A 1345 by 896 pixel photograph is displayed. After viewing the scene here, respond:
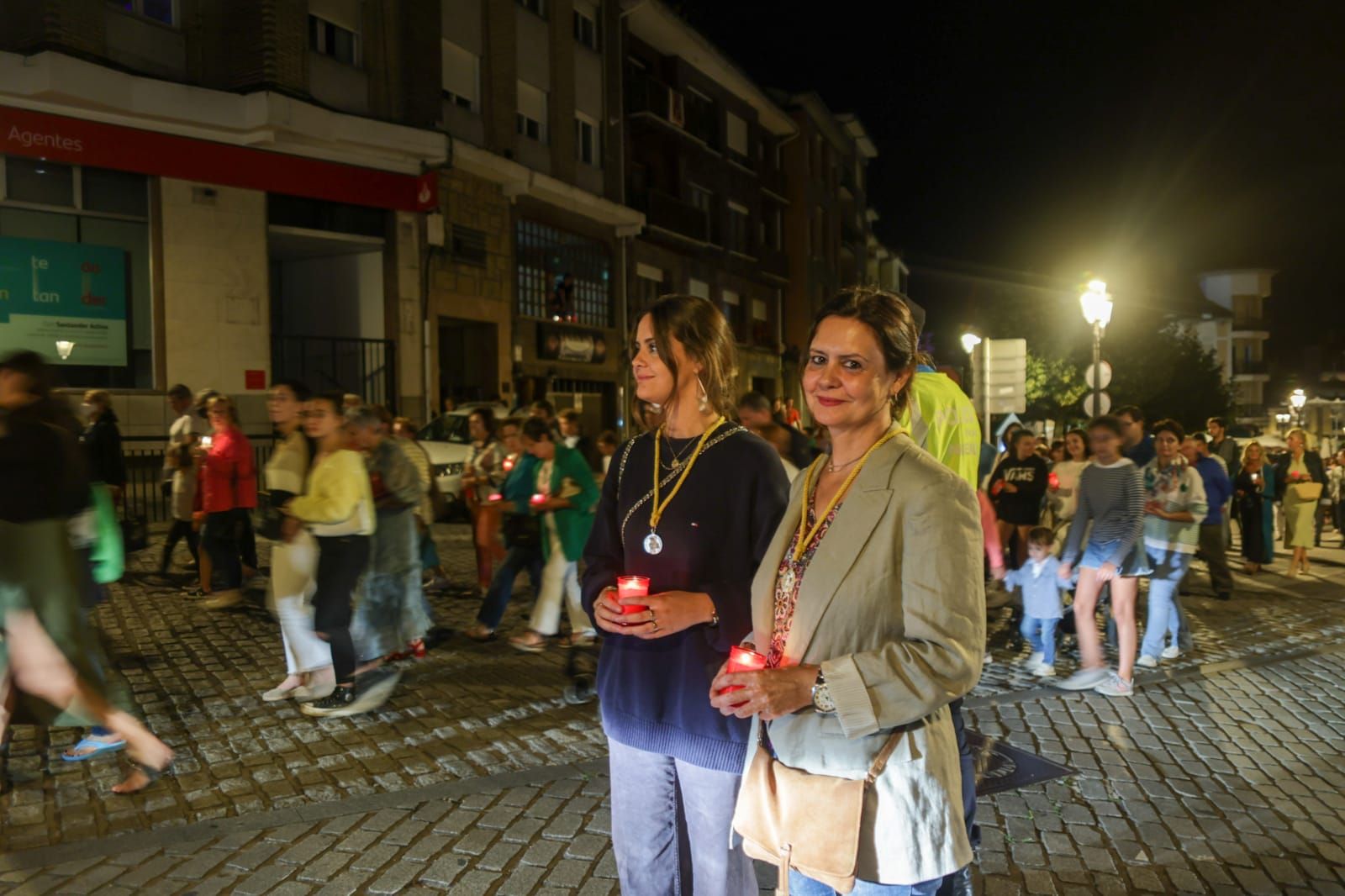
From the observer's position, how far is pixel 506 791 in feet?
14.7

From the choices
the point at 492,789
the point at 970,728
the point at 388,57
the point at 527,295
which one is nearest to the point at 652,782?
the point at 492,789

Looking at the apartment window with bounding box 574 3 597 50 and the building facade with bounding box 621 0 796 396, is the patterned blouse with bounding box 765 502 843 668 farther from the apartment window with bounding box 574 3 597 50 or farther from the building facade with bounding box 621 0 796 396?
the apartment window with bounding box 574 3 597 50

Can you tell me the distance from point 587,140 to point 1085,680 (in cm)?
2291

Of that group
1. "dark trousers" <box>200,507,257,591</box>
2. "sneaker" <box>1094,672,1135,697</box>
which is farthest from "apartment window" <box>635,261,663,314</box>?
"sneaker" <box>1094,672,1135,697</box>

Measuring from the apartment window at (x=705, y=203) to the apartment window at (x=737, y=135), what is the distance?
280 cm

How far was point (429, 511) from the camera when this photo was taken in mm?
6992

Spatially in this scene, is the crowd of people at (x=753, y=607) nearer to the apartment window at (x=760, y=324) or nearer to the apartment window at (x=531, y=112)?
the apartment window at (x=531, y=112)

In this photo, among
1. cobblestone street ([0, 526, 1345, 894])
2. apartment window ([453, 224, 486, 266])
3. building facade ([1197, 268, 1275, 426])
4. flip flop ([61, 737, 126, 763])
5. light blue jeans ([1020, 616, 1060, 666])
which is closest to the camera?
cobblestone street ([0, 526, 1345, 894])

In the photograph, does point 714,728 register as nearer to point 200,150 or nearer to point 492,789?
point 492,789

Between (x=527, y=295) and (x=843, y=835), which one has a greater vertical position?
(x=527, y=295)

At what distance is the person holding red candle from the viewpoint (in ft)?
7.78

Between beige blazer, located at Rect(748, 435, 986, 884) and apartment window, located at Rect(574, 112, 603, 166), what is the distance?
82.9 ft

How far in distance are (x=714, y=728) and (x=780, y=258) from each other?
37.6m

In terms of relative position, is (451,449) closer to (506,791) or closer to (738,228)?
(506,791)
